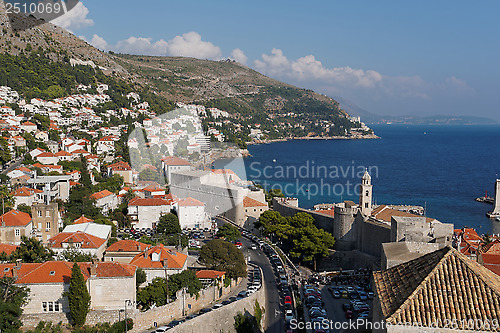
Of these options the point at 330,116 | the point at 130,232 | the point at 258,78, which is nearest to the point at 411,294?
the point at 130,232

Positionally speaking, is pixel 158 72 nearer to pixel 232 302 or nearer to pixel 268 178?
A: pixel 268 178

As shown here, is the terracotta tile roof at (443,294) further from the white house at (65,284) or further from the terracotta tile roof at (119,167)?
the terracotta tile roof at (119,167)

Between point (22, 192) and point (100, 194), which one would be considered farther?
point (100, 194)

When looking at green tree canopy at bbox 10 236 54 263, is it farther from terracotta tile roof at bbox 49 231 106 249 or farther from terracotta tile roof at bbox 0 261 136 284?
terracotta tile roof at bbox 0 261 136 284

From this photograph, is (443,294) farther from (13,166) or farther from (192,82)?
(192,82)

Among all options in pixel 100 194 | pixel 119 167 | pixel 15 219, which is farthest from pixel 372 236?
pixel 119 167

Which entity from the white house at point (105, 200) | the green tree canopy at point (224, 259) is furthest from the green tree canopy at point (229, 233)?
the white house at point (105, 200)
